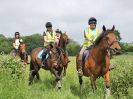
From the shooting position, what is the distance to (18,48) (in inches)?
822

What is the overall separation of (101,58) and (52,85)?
3.42 m

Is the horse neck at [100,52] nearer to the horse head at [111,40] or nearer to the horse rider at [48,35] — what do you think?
the horse head at [111,40]

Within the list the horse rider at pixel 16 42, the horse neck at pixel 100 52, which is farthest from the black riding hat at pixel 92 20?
the horse rider at pixel 16 42

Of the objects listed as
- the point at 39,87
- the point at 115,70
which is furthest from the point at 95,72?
the point at 39,87

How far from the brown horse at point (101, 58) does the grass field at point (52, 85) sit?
22.4 inches

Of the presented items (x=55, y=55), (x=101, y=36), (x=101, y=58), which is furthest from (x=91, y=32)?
(x=55, y=55)

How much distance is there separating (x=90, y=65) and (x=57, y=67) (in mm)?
2893

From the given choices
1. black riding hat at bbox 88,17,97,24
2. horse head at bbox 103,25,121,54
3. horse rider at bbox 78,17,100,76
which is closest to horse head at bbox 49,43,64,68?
horse rider at bbox 78,17,100,76

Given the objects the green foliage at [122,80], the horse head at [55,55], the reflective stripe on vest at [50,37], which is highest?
the reflective stripe on vest at [50,37]

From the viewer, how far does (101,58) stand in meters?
13.4

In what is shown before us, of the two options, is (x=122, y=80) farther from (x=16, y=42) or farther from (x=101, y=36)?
(x=16, y=42)

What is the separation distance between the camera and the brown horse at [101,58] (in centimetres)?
1302

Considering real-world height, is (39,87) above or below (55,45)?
below

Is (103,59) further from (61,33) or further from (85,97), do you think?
(61,33)
